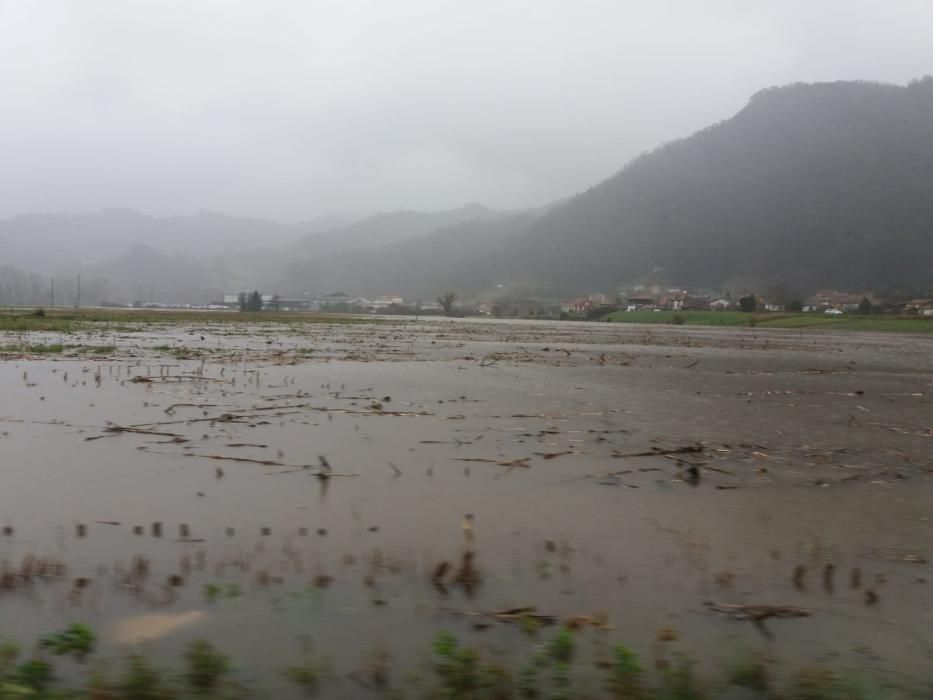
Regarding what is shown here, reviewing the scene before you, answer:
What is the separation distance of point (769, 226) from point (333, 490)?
174410mm

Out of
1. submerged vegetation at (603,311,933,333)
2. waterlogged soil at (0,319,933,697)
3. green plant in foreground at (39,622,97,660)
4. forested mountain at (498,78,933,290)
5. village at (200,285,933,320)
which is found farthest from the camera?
forested mountain at (498,78,933,290)

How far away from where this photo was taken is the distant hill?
432 ft

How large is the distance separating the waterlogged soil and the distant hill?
126 m

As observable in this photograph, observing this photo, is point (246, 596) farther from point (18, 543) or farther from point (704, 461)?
point (704, 461)

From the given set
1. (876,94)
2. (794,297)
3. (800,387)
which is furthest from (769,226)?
(800,387)

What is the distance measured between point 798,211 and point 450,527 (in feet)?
576

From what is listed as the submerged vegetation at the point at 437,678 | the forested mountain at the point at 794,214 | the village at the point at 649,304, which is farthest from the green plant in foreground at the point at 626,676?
the forested mountain at the point at 794,214

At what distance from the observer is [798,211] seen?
15688cm

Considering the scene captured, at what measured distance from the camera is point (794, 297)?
11669 centimetres

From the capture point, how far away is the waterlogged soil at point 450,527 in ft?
12.3

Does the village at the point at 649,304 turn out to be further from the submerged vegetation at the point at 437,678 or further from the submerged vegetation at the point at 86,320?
the submerged vegetation at the point at 437,678

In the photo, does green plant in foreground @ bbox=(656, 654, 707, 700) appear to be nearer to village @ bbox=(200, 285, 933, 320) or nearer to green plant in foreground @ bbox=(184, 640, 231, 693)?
green plant in foreground @ bbox=(184, 640, 231, 693)

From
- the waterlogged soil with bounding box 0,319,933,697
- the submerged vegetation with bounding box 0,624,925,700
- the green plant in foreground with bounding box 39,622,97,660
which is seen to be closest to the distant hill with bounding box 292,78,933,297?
the waterlogged soil with bounding box 0,319,933,697

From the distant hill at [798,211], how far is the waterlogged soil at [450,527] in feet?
415
